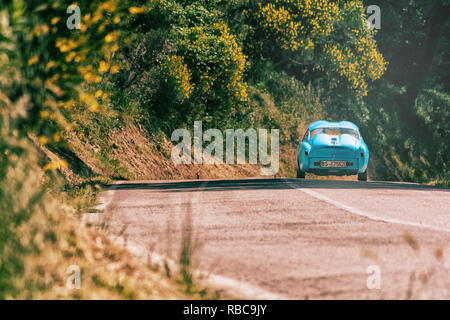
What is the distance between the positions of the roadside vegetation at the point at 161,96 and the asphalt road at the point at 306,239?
28.7 inches

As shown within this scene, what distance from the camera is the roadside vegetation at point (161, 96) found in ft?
18.5

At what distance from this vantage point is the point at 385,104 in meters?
39.3

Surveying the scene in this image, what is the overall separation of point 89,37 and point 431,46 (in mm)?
34215

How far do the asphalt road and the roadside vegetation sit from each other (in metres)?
0.73

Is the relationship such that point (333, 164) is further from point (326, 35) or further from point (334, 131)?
point (326, 35)

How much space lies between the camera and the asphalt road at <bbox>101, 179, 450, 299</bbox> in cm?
548

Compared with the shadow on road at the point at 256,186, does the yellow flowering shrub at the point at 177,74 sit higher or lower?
higher

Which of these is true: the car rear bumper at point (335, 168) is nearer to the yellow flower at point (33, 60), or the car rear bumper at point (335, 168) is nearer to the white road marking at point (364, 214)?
the white road marking at point (364, 214)

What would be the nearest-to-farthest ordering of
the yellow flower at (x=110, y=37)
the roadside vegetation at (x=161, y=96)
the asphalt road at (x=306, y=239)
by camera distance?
the asphalt road at (x=306, y=239) < the roadside vegetation at (x=161, y=96) < the yellow flower at (x=110, y=37)

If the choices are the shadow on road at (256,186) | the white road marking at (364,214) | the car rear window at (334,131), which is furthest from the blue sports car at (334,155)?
the white road marking at (364,214)

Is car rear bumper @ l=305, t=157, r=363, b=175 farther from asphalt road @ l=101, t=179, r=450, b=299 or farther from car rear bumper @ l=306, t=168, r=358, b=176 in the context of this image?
asphalt road @ l=101, t=179, r=450, b=299
